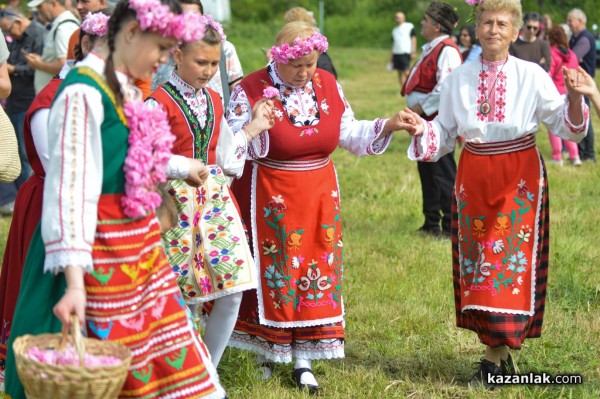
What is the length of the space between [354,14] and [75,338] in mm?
41491

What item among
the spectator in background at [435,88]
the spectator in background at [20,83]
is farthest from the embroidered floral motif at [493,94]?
the spectator in background at [20,83]

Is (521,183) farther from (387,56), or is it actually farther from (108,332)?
(387,56)

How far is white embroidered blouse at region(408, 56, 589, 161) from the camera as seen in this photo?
4.82 m

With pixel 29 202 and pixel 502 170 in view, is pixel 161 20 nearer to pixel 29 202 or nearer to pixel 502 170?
pixel 29 202

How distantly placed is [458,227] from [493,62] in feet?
2.76

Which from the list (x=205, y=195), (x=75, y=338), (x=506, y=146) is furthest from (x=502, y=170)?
(x=75, y=338)

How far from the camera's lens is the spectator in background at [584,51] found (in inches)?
475

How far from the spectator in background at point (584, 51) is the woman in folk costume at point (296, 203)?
7.58 metres

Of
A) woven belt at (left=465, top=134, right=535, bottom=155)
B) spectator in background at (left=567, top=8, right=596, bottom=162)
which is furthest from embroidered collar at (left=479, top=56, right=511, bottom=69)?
spectator in background at (left=567, top=8, right=596, bottom=162)

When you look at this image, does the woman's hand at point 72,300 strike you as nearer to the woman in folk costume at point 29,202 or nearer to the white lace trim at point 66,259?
the white lace trim at point 66,259

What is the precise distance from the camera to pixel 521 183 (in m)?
4.86

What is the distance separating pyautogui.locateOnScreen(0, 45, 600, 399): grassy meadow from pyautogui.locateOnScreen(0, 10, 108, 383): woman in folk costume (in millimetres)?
1253

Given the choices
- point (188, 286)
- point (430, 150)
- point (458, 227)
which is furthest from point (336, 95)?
point (188, 286)

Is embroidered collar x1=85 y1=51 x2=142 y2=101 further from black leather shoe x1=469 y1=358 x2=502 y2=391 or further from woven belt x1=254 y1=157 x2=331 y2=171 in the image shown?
black leather shoe x1=469 y1=358 x2=502 y2=391
